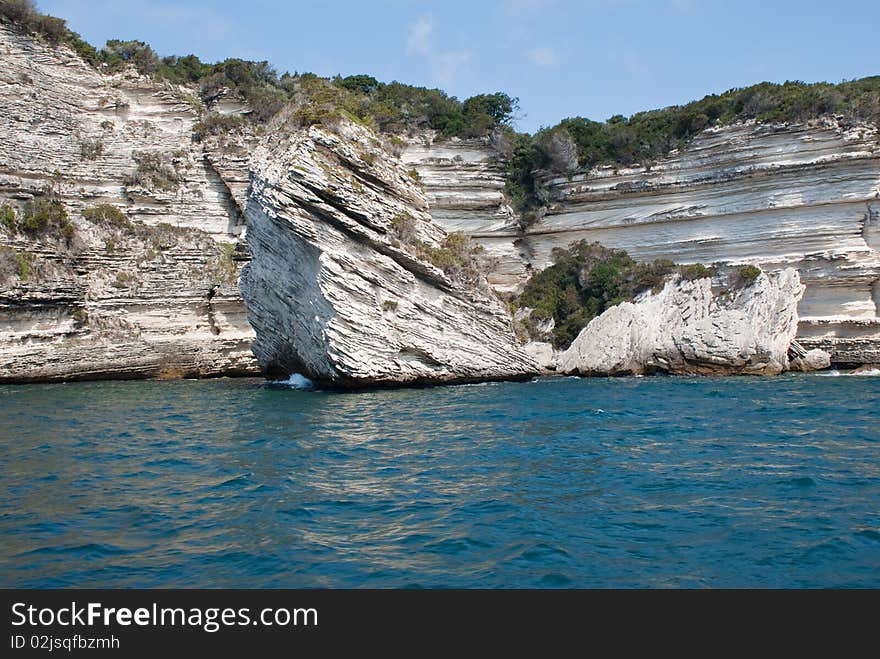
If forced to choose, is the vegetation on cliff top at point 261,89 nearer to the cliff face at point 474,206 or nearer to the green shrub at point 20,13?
the green shrub at point 20,13

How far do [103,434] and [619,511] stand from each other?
10.9 metres

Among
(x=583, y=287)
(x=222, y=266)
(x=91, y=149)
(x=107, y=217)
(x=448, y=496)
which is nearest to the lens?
(x=448, y=496)

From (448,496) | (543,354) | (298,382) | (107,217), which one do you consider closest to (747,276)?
(543,354)

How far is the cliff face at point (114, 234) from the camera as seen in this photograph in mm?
28297

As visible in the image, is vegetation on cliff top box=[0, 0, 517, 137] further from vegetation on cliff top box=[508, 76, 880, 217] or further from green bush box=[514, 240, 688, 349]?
green bush box=[514, 240, 688, 349]

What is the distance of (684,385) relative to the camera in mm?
23875

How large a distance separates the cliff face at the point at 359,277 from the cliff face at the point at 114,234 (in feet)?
18.5

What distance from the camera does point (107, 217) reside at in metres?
32.5

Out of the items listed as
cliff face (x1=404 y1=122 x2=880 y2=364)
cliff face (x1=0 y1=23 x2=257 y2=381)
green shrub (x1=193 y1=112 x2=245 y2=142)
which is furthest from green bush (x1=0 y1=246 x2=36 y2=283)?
cliff face (x1=404 y1=122 x2=880 y2=364)

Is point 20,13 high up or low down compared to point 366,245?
up

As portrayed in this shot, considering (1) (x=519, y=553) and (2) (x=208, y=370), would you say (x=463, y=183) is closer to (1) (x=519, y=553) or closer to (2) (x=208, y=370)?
(2) (x=208, y=370)

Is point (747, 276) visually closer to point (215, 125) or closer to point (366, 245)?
point (366, 245)

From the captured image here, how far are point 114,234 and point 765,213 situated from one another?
27.3m
